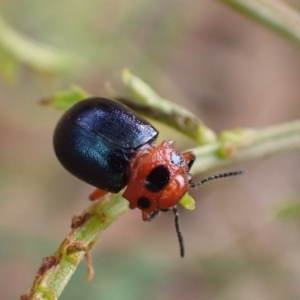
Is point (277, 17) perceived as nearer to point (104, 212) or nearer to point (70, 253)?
point (104, 212)

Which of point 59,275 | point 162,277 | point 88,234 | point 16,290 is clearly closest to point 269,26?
point 88,234

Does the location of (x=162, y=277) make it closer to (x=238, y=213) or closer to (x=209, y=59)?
(x=238, y=213)

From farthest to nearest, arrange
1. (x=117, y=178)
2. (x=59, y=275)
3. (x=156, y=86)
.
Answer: (x=156, y=86)
(x=117, y=178)
(x=59, y=275)

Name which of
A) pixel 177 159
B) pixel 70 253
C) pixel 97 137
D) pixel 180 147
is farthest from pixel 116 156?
pixel 180 147

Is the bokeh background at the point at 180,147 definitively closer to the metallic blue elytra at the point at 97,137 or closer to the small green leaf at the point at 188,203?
the metallic blue elytra at the point at 97,137

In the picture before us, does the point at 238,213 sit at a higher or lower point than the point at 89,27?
lower

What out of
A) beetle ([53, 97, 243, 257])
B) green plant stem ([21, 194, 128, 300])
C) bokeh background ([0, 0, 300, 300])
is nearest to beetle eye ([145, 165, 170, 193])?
beetle ([53, 97, 243, 257])

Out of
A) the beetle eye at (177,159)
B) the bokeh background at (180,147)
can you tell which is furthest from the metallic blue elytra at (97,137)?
the bokeh background at (180,147)
